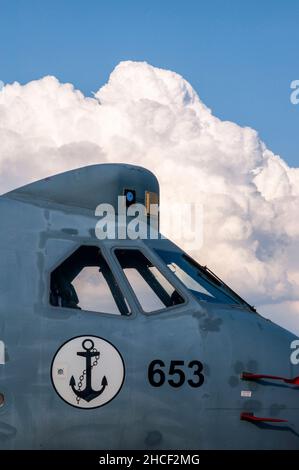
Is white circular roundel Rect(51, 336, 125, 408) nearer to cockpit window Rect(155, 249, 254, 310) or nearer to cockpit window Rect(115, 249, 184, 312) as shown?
cockpit window Rect(115, 249, 184, 312)

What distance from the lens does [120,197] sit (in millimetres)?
12758

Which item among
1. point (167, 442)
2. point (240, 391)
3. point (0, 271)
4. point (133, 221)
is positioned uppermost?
point (133, 221)

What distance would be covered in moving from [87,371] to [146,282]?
63.5 inches

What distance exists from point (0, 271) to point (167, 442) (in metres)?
3.39

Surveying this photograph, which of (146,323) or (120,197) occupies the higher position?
(120,197)

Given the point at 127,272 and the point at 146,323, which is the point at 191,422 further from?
the point at 127,272

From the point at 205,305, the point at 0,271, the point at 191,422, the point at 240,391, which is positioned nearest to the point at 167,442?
the point at 191,422

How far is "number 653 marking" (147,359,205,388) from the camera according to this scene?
10664mm

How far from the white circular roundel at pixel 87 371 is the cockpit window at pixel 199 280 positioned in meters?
1.62

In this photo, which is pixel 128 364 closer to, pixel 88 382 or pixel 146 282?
pixel 88 382

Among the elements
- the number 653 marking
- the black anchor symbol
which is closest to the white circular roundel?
the black anchor symbol

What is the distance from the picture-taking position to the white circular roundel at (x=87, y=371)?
10.6 meters

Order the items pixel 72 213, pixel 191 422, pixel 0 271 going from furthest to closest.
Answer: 1. pixel 72 213
2. pixel 0 271
3. pixel 191 422

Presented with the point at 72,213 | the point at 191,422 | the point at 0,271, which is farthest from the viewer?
the point at 72,213
